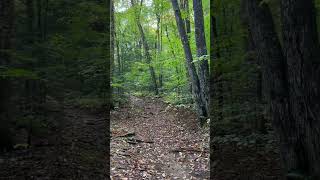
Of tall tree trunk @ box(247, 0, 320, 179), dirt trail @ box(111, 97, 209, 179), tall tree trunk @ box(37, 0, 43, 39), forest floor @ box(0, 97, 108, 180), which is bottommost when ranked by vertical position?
dirt trail @ box(111, 97, 209, 179)

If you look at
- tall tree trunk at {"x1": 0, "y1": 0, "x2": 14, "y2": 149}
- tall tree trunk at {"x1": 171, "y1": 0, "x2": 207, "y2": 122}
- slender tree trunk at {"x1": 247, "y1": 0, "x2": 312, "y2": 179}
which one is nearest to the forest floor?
tall tree trunk at {"x1": 0, "y1": 0, "x2": 14, "y2": 149}

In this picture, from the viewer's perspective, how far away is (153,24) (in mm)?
30125

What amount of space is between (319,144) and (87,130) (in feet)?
21.6

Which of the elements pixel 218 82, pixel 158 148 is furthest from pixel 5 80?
pixel 218 82

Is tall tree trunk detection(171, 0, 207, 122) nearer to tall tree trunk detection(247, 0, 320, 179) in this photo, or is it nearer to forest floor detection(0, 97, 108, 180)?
forest floor detection(0, 97, 108, 180)

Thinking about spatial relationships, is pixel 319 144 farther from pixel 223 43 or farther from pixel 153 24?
pixel 153 24

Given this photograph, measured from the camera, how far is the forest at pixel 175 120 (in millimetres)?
4504

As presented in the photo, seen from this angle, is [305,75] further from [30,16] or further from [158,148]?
[30,16]

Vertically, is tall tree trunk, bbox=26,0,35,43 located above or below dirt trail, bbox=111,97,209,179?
above

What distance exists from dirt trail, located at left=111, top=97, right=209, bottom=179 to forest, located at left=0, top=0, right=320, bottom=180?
0.03 m

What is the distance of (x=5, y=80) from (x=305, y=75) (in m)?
5.26

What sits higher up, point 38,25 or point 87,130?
point 38,25

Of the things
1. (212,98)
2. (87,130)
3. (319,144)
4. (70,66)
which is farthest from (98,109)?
(319,144)

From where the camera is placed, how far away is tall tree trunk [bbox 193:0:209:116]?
1173cm
